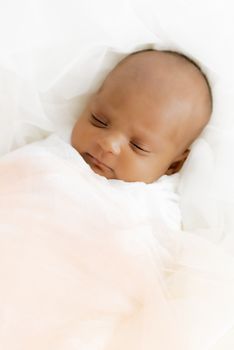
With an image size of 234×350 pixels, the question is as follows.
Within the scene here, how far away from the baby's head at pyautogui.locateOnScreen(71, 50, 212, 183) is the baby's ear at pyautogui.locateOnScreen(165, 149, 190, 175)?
0.11 feet

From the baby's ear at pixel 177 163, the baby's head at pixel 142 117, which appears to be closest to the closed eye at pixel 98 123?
the baby's head at pixel 142 117

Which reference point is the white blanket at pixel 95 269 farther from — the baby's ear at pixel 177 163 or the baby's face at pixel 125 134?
the baby's ear at pixel 177 163

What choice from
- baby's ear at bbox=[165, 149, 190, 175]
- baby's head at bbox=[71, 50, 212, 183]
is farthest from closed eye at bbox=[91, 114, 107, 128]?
baby's ear at bbox=[165, 149, 190, 175]

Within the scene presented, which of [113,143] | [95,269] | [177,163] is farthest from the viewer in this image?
[177,163]

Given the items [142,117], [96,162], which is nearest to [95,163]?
[96,162]

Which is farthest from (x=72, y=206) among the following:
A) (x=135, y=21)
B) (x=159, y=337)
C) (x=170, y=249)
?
(x=135, y=21)

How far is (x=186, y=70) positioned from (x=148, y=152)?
193 mm

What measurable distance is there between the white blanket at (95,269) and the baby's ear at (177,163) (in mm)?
147

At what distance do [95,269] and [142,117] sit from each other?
0.37 meters

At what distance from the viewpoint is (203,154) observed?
138cm

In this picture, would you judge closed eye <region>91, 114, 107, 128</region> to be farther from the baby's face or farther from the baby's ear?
the baby's ear

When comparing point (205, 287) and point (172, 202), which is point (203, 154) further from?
point (205, 287)

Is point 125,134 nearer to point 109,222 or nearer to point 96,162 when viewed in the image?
point 96,162

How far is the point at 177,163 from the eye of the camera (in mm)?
1433
